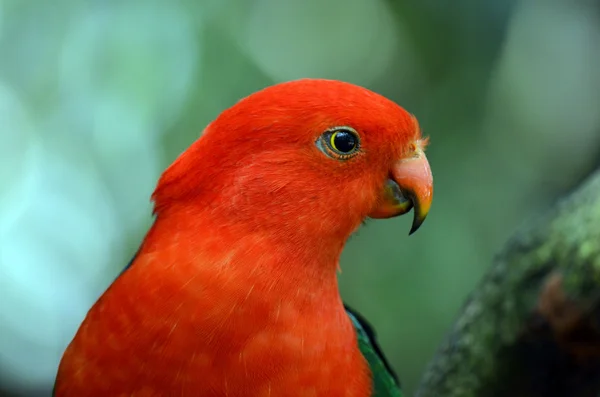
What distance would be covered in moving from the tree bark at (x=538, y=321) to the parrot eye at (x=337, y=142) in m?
1.06

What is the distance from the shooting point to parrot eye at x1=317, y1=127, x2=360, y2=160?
192cm

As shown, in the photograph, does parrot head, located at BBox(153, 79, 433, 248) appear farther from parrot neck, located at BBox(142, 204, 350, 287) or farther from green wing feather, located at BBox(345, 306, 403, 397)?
green wing feather, located at BBox(345, 306, 403, 397)

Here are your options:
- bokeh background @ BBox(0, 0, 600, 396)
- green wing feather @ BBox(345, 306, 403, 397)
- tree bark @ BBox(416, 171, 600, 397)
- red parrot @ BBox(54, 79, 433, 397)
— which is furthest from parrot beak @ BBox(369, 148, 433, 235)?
bokeh background @ BBox(0, 0, 600, 396)

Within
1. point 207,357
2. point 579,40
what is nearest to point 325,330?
point 207,357

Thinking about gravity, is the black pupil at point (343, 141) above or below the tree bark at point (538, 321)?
above

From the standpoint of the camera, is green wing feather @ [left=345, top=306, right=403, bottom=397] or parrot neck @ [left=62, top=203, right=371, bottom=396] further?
green wing feather @ [left=345, top=306, right=403, bottom=397]

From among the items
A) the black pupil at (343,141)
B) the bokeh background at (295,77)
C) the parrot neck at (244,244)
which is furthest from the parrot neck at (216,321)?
the bokeh background at (295,77)

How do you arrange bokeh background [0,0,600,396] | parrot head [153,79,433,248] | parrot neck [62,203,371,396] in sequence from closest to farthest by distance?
parrot neck [62,203,371,396]
parrot head [153,79,433,248]
bokeh background [0,0,600,396]

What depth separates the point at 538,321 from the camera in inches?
97.9

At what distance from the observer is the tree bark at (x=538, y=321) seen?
7.84ft

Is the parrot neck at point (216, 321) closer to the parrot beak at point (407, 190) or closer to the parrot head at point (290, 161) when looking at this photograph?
the parrot head at point (290, 161)

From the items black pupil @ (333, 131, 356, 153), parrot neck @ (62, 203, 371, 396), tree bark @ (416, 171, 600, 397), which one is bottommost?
tree bark @ (416, 171, 600, 397)

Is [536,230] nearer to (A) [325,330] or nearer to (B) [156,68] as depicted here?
(A) [325,330]

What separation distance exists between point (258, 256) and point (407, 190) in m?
0.51
